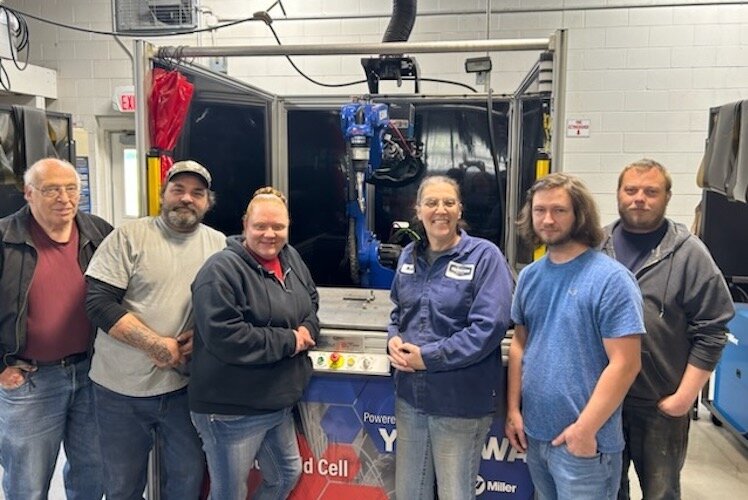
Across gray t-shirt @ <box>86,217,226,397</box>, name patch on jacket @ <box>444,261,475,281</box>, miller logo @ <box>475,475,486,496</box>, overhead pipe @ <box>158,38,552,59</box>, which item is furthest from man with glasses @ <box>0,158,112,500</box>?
miller logo @ <box>475,475,486,496</box>

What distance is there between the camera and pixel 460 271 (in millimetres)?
1715

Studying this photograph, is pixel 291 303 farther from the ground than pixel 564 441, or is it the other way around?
pixel 291 303

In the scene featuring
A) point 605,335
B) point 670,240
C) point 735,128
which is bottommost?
point 605,335

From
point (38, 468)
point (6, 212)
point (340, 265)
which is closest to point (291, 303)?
point (38, 468)

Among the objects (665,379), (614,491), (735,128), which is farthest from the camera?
(735,128)

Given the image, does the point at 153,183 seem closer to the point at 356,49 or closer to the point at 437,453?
the point at 356,49

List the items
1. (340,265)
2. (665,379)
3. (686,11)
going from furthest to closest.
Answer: (686,11)
(340,265)
(665,379)

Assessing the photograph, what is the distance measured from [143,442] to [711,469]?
2627mm

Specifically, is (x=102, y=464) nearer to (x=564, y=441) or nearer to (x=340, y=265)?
(x=564, y=441)

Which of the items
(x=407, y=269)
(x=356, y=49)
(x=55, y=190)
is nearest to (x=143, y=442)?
(x=55, y=190)

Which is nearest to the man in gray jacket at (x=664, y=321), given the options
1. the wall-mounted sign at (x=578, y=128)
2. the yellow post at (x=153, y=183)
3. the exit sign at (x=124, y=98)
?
the yellow post at (x=153, y=183)

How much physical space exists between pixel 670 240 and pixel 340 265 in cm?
213

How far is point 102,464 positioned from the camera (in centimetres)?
199

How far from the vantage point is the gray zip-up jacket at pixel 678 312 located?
5.44 feet
